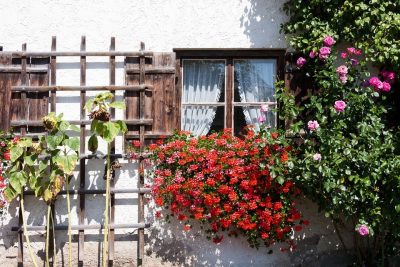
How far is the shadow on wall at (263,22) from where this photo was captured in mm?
6359

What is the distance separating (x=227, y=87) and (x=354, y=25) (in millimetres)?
1532

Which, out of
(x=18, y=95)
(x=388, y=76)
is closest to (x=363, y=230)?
(x=388, y=76)

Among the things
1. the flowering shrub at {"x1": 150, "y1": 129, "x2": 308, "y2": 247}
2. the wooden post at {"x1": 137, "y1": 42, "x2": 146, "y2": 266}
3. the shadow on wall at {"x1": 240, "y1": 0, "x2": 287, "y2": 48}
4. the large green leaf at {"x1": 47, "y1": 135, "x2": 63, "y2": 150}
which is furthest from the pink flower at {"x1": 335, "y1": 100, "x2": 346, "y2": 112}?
the large green leaf at {"x1": 47, "y1": 135, "x2": 63, "y2": 150}

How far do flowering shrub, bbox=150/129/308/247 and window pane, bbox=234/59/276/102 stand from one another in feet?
2.20

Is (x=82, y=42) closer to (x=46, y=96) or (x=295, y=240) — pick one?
(x=46, y=96)

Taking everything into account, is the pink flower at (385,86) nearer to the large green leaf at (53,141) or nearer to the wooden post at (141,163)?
the wooden post at (141,163)

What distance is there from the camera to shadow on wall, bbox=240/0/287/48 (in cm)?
636

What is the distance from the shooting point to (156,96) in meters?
6.28

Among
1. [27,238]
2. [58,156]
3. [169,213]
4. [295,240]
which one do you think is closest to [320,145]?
[295,240]

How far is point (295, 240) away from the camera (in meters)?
6.14

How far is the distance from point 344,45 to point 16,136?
372 centimetres

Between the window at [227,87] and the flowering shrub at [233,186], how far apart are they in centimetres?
50

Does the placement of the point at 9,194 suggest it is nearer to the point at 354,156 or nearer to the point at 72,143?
the point at 72,143

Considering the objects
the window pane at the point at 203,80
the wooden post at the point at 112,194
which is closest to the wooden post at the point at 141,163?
the wooden post at the point at 112,194
